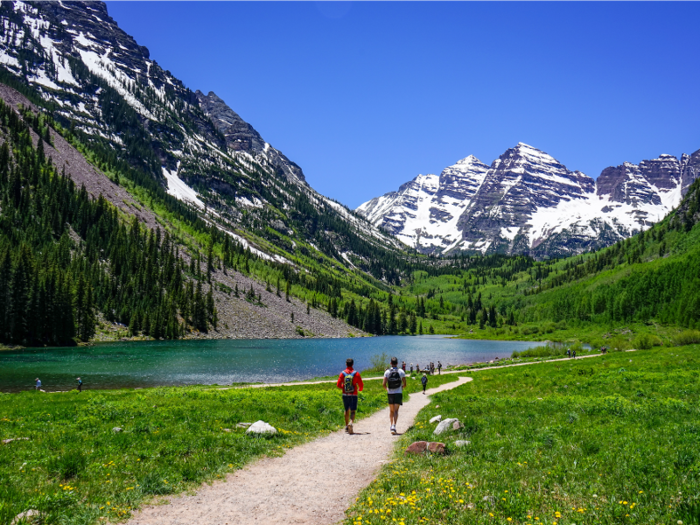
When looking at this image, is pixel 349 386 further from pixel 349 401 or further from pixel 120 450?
pixel 120 450

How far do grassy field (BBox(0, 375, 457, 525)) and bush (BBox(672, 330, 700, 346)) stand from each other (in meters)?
86.2

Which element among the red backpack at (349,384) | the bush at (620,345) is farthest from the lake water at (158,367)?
the red backpack at (349,384)

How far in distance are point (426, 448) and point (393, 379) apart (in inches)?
242

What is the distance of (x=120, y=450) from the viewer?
1358cm

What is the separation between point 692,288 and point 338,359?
389ft

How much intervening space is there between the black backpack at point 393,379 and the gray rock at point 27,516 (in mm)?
14651

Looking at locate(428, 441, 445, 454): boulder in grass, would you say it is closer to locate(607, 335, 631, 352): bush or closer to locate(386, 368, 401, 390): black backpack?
locate(386, 368, 401, 390): black backpack

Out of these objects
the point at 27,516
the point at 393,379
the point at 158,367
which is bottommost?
the point at 158,367

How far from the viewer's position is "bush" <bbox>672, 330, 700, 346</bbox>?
3054 inches

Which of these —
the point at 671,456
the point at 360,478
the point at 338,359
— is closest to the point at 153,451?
the point at 360,478

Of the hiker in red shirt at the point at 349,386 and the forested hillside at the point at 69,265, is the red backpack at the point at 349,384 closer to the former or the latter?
the hiker in red shirt at the point at 349,386

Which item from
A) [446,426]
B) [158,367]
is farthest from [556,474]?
[158,367]

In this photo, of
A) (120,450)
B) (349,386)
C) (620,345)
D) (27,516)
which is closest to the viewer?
(27,516)

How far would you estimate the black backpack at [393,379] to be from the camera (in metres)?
20.3
